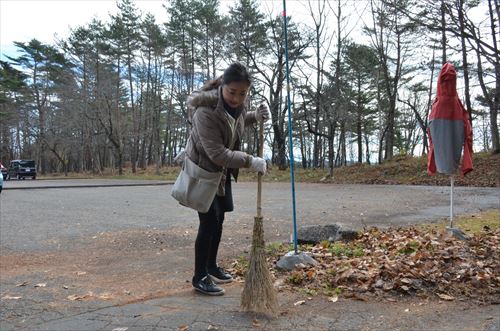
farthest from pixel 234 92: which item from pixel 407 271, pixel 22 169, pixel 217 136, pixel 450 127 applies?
pixel 22 169

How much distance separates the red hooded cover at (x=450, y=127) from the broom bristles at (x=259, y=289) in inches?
128

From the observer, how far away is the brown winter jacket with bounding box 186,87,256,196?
2924mm

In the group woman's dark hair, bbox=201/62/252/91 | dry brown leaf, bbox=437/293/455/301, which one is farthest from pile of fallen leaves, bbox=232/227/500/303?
woman's dark hair, bbox=201/62/252/91

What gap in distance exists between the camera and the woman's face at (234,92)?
2.98 m

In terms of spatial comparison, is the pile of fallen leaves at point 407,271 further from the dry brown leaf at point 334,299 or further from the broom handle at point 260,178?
the broom handle at point 260,178

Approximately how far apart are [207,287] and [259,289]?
0.63 m

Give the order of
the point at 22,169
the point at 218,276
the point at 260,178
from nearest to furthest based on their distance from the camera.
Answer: the point at 260,178, the point at 218,276, the point at 22,169

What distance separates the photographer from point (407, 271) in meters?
3.37

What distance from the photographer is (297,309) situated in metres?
2.95

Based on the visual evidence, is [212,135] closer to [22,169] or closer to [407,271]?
[407,271]

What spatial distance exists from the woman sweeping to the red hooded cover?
2810 millimetres

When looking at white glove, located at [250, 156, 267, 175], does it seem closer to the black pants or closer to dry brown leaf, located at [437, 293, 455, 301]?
the black pants

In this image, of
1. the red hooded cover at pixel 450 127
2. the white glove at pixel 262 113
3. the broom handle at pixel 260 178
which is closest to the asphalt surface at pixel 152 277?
the broom handle at pixel 260 178

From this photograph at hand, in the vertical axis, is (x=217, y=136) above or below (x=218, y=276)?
above
